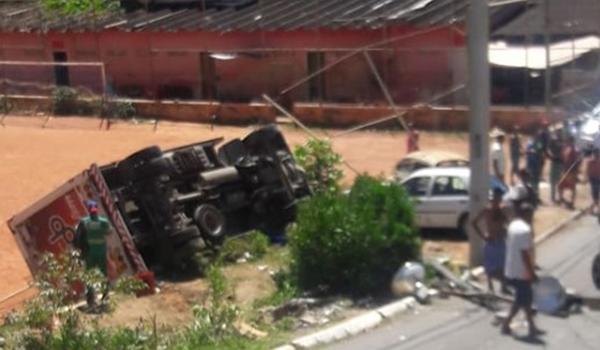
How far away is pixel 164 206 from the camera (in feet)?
71.4

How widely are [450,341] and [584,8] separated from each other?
764 inches

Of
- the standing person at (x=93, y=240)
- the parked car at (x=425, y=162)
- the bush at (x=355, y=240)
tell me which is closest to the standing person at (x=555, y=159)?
the parked car at (x=425, y=162)

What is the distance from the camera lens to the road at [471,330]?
13336mm

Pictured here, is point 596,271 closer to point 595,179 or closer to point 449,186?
point 595,179

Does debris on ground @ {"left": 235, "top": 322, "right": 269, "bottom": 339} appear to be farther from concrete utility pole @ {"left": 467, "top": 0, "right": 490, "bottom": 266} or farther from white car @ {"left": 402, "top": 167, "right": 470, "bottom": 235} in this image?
white car @ {"left": 402, "top": 167, "right": 470, "bottom": 235}

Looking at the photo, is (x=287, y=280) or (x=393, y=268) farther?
(x=287, y=280)

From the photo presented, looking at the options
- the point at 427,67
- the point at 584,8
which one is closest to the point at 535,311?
the point at 584,8

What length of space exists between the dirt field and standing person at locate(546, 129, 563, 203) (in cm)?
407

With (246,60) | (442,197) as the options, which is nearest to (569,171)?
(442,197)

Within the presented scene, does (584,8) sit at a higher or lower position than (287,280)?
higher

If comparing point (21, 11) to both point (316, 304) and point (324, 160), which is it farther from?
point (316, 304)

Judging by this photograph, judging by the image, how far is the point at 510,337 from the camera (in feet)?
44.5

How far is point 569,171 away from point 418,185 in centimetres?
260

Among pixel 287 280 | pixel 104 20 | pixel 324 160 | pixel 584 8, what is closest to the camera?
pixel 287 280
